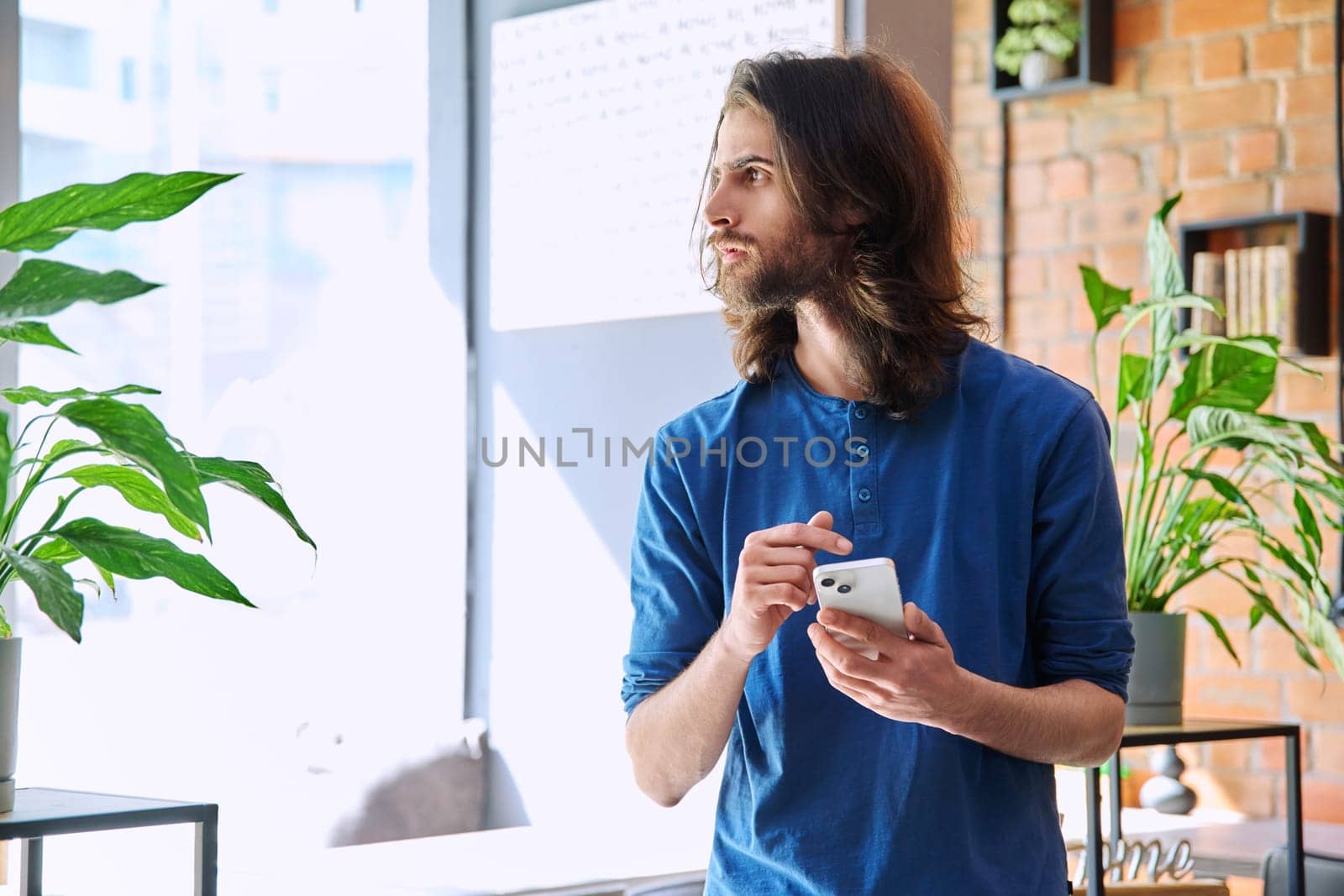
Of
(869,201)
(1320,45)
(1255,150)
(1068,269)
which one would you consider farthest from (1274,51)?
(869,201)

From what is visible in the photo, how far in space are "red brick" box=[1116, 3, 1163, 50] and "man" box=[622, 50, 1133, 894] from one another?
8.15 feet

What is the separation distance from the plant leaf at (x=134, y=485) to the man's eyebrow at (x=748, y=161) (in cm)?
58

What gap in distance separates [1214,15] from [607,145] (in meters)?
1.69

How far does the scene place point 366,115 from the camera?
10.1ft

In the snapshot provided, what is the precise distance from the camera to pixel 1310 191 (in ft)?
11.3

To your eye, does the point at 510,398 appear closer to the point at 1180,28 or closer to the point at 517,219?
the point at 517,219

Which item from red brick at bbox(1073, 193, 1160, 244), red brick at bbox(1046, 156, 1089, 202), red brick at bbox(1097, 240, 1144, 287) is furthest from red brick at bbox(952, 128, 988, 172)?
red brick at bbox(1097, 240, 1144, 287)

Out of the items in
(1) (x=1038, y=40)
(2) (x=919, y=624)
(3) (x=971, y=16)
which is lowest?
(2) (x=919, y=624)

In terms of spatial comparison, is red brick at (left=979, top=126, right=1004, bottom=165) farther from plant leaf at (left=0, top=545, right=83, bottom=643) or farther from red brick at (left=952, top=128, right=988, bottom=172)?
plant leaf at (left=0, top=545, right=83, bottom=643)

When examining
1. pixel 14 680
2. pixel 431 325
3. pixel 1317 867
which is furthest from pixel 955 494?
pixel 431 325

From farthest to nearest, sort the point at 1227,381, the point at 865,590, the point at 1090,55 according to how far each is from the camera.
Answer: the point at 1090,55 < the point at 1227,381 < the point at 865,590

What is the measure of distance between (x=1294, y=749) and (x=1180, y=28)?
206 centimetres

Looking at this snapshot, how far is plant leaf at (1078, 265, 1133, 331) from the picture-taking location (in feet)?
7.43

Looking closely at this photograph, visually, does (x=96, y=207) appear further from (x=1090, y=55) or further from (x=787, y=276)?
(x=1090, y=55)
